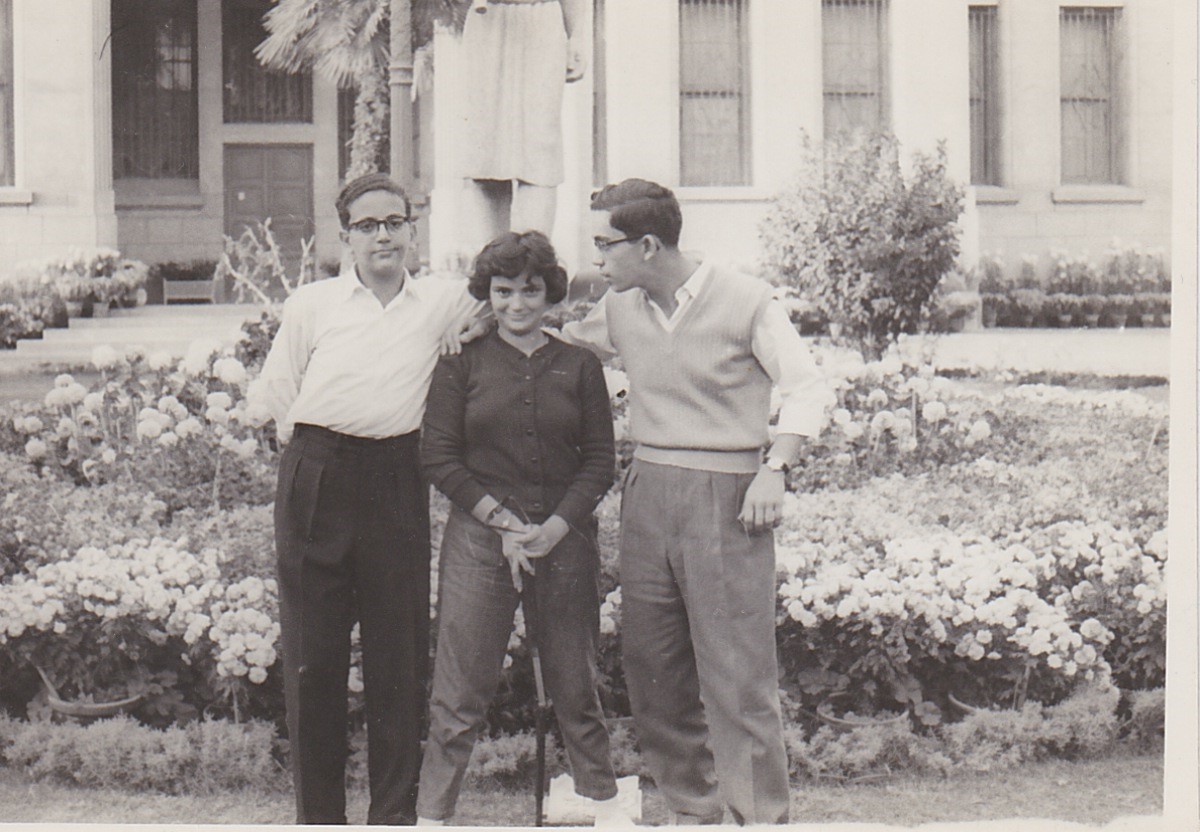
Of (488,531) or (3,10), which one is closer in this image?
(488,531)

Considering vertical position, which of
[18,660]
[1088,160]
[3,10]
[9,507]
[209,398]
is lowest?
[18,660]

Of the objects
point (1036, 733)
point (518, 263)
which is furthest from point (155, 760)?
point (1036, 733)

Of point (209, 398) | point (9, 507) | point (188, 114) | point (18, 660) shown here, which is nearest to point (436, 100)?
point (209, 398)

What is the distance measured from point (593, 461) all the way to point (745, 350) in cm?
50

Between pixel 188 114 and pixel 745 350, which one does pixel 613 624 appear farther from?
pixel 188 114

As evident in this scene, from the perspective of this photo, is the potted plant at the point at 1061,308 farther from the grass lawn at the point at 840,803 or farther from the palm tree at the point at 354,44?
the palm tree at the point at 354,44

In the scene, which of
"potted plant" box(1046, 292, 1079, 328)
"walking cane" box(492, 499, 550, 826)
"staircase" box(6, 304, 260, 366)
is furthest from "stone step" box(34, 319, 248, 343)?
"potted plant" box(1046, 292, 1079, 328)

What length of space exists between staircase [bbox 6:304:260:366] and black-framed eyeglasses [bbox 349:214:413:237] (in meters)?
2.00

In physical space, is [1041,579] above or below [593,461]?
below

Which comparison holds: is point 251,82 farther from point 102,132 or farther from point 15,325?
point 15,325

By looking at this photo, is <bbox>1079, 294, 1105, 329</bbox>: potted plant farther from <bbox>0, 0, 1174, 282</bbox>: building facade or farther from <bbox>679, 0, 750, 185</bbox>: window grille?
<bbox>679, 0, 750, 185</bbox>: window grille

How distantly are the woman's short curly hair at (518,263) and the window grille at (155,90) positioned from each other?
2.79 metres

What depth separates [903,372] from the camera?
554 cm

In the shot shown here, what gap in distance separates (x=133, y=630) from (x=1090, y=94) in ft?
14.2
